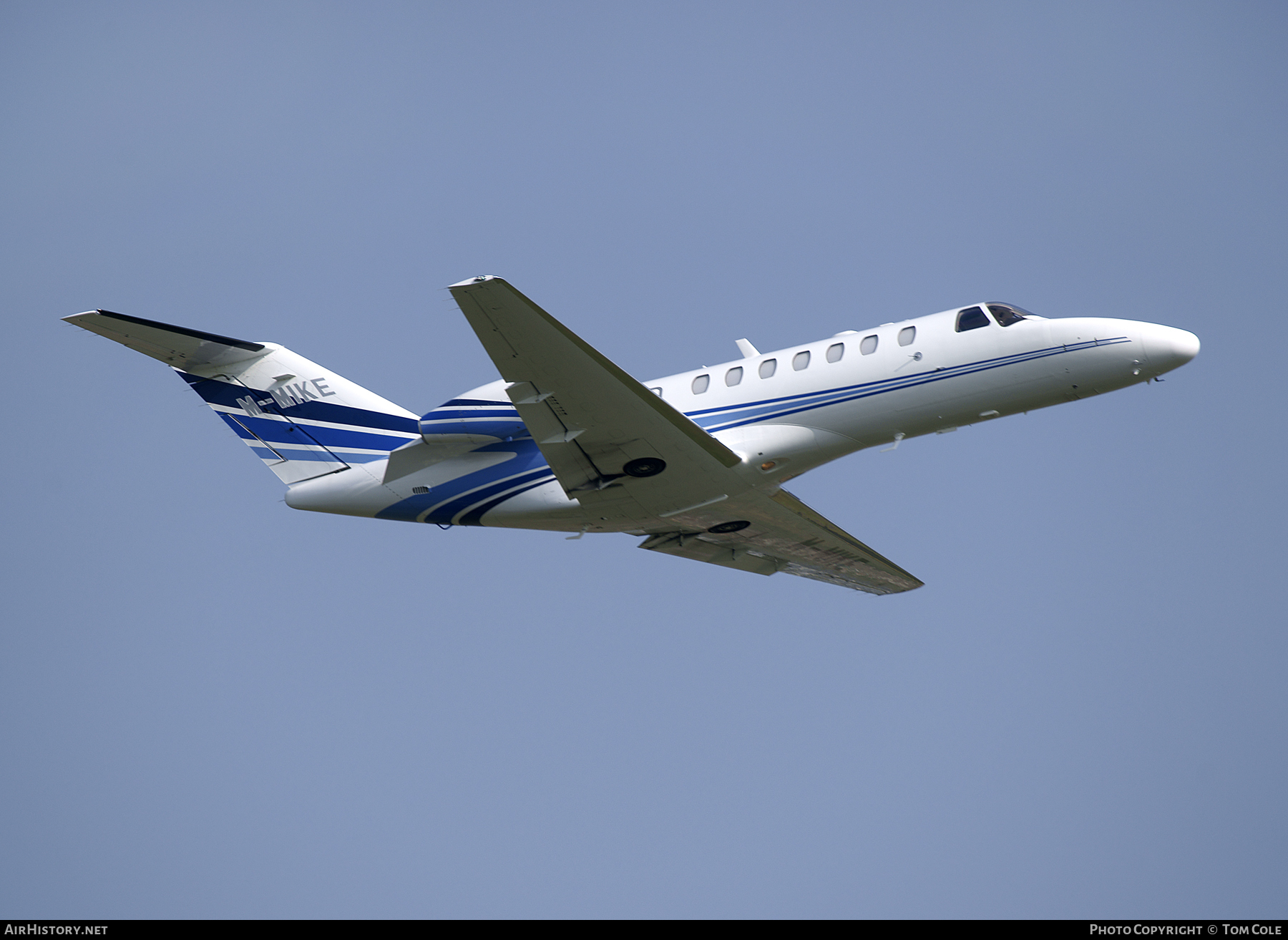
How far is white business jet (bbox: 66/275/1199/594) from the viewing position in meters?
15.2

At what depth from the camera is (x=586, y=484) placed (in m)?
16.4

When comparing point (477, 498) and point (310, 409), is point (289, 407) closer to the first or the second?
point (310, 409)

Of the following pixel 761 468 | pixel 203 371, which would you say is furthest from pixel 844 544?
pixel 203 371

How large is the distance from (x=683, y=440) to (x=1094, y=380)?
18.7 ft

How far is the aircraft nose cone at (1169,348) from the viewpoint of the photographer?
51.5 ft

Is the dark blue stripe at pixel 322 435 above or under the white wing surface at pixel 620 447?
above

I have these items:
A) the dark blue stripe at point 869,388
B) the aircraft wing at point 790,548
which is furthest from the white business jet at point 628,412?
the aircraft wing at point 790,548

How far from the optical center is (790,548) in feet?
66.5

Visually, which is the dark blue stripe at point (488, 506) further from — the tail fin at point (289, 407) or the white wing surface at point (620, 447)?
the tail fin at point (289, 407)

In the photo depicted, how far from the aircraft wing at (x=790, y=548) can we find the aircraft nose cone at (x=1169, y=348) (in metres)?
5.60

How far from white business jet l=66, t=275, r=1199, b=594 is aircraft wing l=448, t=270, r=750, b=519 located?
0.03 metres

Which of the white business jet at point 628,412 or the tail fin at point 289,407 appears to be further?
the tail fin at point 289,407

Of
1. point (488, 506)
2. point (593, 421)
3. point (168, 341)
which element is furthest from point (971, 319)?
point (168, 341)
